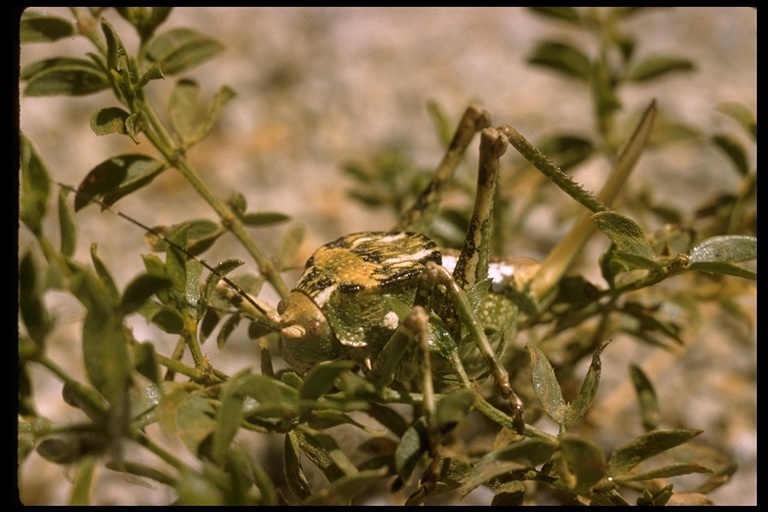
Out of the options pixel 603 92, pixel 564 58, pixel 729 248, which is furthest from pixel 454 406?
pixel 564 58

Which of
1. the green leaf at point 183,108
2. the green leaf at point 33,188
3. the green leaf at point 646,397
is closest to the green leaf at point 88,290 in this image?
the green leaf at point 33,188

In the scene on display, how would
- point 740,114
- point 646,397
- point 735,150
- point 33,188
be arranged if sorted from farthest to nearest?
1. point 735,150
2. point 740,114
3. point 646,397
4. point 33,188

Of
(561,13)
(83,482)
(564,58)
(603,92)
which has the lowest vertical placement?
(83,482)

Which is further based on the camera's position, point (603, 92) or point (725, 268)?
point (603, 92)

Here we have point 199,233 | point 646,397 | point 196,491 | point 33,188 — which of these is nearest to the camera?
point 196,491

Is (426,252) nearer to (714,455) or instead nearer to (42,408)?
(714,455)

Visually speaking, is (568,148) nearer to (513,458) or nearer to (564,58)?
(564,58)

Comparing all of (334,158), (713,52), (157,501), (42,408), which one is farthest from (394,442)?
(713,52)
